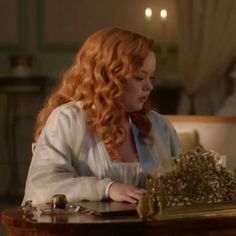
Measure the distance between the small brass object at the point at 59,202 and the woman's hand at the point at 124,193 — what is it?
0.15m

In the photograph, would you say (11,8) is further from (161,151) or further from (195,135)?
(161,151)

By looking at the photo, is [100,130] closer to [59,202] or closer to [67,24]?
[59,202]

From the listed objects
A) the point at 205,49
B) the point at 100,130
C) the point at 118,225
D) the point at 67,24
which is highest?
the point at 67,24

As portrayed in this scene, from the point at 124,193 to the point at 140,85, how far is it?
374 millimetres

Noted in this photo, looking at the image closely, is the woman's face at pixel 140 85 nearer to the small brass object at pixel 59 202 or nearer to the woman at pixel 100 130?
the woman at pixel 100 130

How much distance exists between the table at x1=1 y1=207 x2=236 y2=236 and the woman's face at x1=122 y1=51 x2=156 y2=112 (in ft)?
1.65

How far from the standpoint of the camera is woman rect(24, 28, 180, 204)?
87.5 inches

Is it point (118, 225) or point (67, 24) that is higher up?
point (67, 24)

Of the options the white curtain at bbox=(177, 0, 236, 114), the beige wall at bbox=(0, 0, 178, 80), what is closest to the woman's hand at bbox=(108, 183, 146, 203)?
the white curtain at bbox=(177, 0, 236, 114)

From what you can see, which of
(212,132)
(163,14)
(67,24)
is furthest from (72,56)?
(212,132)

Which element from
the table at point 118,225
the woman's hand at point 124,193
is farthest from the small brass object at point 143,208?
the woman's hand at point 124,193

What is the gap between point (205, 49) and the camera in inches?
216

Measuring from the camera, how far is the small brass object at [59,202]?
2027 mm

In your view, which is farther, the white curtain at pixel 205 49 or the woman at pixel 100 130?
the white curtain at pixel 205 49
